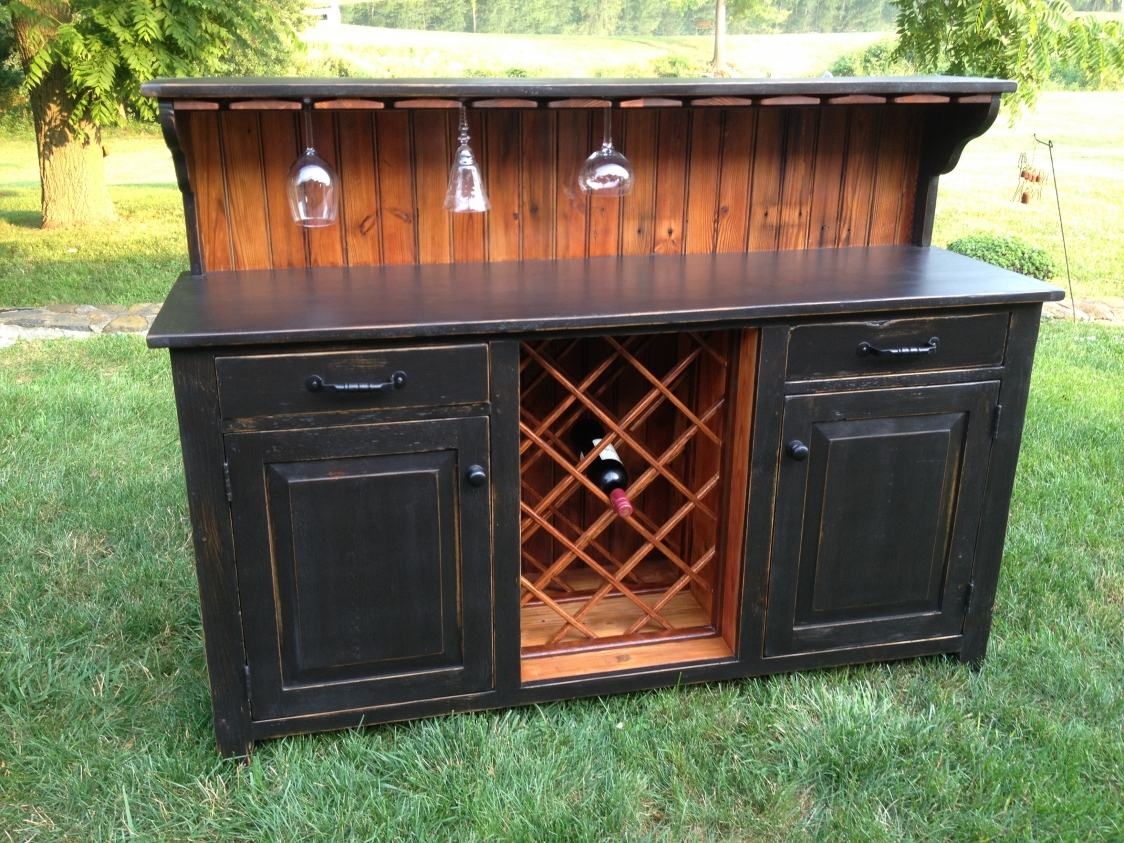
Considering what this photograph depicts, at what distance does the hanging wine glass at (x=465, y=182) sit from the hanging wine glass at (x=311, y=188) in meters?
0.26

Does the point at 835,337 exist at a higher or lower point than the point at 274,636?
higher

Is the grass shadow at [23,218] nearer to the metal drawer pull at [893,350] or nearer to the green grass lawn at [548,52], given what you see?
the green grass lawn at [548,52]

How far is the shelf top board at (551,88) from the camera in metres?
1.77

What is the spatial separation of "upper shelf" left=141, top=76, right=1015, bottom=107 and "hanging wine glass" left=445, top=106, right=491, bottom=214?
0.40 ft

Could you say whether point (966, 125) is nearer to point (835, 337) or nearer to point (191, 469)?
point (835, 337)

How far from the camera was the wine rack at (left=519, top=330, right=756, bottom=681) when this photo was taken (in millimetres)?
2049

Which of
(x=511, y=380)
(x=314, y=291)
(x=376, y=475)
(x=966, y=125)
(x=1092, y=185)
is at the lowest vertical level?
(x=1092, y=185)

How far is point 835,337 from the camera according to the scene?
1.88 m

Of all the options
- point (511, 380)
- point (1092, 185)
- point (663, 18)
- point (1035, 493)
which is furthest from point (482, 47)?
point (511, 380)

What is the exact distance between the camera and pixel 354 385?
5.51ft

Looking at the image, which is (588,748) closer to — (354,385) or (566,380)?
(566,380)

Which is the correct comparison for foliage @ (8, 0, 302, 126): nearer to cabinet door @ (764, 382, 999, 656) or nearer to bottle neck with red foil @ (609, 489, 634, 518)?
bottle neck with red foil @ (609, 489, 634, 518)

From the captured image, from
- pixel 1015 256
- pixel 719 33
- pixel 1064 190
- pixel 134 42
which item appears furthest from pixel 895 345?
pixel 719 33

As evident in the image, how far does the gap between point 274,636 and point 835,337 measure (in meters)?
1.26
